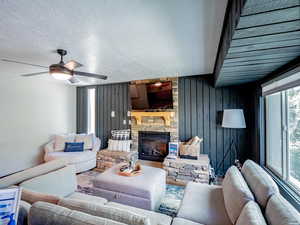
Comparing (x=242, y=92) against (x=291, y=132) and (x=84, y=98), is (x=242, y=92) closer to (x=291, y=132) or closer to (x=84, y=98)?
(x=291, y=132)

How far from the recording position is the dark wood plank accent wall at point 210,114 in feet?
11.1

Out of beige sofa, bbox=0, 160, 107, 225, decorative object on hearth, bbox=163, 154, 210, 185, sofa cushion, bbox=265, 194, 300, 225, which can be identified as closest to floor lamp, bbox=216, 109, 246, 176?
decorative object on hearth, bbox=163, 154, 210, 185

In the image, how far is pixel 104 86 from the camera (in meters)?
4.73

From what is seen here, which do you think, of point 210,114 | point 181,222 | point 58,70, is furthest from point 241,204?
point 58,70

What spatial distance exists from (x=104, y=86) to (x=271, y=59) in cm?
416

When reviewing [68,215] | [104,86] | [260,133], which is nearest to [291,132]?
[260,133]

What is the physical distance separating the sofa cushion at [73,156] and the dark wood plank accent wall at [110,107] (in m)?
0.97

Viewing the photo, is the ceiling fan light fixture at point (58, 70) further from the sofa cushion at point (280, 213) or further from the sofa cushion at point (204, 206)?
the sofa cushion at point (280, 213)

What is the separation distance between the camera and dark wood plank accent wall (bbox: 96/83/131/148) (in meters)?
4.47

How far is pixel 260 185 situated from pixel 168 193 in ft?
5.47

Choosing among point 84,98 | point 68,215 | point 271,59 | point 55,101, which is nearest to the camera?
point 68,215

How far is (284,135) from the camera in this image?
7.02 feet

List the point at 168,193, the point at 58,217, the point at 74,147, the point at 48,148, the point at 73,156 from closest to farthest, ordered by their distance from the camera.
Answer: the point at 58,217 < the point at 168,193 < the point at 73,156 < the point at 48,148 < the point at 74,147

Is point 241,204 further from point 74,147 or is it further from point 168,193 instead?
point 74,147
